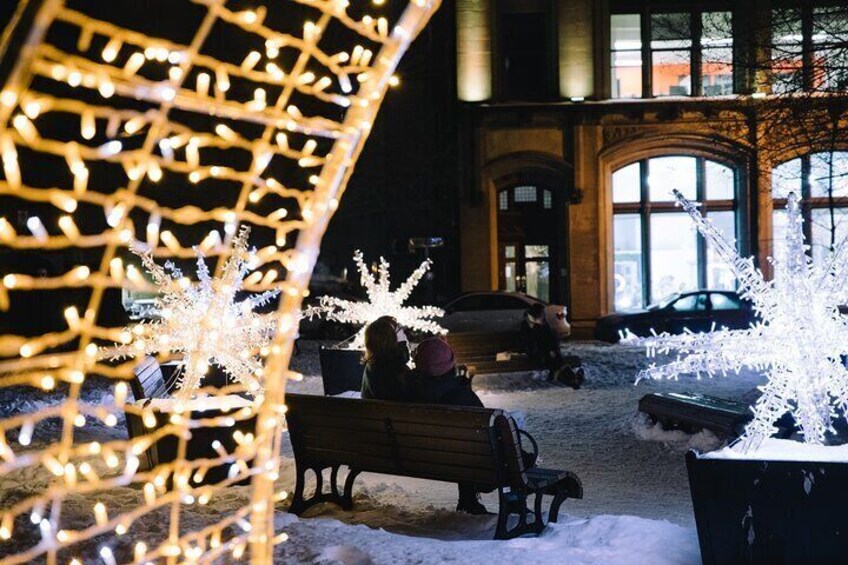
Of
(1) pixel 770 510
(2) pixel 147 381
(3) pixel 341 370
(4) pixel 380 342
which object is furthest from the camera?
(3) pixel 341 370

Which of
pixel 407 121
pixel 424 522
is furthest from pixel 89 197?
pixel 407 121

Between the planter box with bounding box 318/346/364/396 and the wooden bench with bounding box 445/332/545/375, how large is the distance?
3397 millimetres

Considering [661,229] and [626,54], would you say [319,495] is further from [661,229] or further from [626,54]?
[626,54]

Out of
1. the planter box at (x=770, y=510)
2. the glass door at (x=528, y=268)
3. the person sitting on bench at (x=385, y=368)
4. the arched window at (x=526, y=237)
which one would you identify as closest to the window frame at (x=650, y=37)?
the arched window at (x=526, y=237)

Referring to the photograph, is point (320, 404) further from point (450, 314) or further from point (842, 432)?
point (450, 314)

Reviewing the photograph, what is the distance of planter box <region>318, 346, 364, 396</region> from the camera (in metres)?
14.0

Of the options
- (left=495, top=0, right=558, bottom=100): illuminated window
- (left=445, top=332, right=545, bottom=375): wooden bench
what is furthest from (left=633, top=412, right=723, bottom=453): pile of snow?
(left=495, top=0, right=558, bottom=100): illuminated window

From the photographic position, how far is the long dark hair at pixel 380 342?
816cm

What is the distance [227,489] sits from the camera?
28.2ft

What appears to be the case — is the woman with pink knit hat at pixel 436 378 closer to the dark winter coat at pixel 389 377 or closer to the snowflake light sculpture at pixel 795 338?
the dark winter coat at pixel 389 377

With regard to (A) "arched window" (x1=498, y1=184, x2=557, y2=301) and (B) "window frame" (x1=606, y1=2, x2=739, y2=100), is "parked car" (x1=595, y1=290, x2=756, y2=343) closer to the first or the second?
(A) "arched window" (x1=498, y1=184, x2=557, y2=301)

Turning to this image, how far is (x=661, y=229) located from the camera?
88.9 ft

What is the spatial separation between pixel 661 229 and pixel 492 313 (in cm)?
765

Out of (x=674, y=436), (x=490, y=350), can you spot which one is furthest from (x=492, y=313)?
(x=674, y=436)
